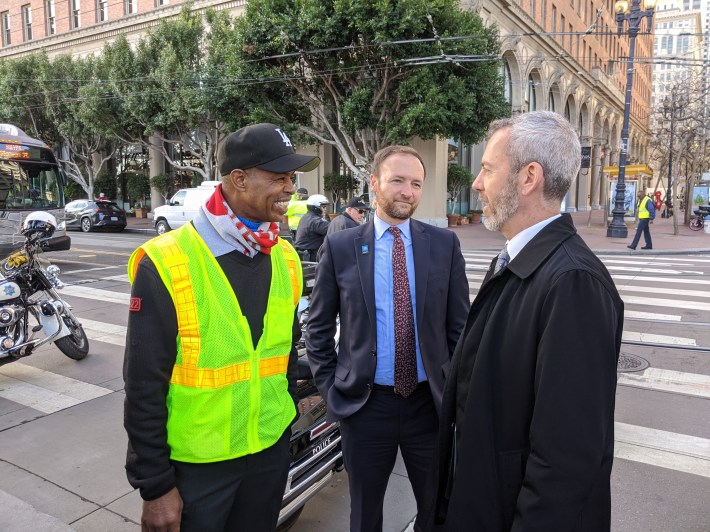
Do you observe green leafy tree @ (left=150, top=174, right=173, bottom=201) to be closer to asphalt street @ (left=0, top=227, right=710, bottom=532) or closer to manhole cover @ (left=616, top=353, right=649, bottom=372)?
asphalt street @ (left=0, top=227, right=710, bottom=532)

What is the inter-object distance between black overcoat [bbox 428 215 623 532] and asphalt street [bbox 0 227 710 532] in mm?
104

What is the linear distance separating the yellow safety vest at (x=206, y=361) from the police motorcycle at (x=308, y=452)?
917 millimetres

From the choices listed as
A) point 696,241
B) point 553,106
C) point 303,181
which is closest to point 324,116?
point 303,181

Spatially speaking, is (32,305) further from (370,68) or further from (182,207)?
(182,207)

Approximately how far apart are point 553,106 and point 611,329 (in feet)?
132

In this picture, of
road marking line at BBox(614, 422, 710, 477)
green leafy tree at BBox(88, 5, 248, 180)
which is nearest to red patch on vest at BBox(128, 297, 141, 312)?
road marking line at BBox(614, 422, 710, 477)

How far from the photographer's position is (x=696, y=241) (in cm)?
2008

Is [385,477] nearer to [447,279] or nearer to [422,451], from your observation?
[422,451]

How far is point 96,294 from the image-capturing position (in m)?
10.2

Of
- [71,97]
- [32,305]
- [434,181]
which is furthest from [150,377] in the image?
[71,97]

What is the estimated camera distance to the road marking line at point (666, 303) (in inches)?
359

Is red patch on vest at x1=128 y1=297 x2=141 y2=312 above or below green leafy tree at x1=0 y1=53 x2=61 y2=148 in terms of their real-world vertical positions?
below

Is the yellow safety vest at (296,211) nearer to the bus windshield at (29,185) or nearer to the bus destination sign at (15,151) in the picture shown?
the bus windshield at (29,185)

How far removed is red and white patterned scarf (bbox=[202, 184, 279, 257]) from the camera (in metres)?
1.94
